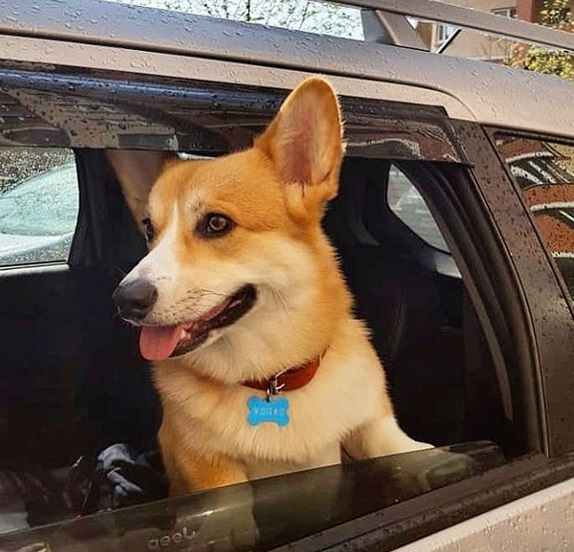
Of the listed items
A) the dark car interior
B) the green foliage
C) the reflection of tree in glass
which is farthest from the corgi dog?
the green foliage

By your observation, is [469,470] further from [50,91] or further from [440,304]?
[50,91]

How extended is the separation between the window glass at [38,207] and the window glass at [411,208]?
718 mm

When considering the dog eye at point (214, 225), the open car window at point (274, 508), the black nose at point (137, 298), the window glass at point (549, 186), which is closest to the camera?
the open car window at point (274, 508)

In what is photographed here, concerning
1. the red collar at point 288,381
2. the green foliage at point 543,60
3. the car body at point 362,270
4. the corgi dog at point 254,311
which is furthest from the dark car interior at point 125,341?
the green foliage at point 543,60

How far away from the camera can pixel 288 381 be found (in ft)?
5.56

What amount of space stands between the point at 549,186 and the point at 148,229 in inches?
33.2

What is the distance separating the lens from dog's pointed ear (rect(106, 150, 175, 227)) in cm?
157

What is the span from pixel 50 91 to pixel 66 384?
1031mm

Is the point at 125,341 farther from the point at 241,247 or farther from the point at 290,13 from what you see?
the point at 290,13

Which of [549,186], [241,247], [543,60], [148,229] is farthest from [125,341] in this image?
[543,60]

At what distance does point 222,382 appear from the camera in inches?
65.9

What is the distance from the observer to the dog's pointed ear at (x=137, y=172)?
5.16 ft

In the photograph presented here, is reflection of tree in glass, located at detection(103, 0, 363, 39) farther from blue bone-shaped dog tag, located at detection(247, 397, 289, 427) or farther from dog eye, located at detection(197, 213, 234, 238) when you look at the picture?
blue bone-shaped dog tag, located at detection(247, 397, 289, 427)

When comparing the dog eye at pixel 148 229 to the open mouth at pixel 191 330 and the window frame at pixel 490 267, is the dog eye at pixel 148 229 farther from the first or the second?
the window frame at pixel 490 267
